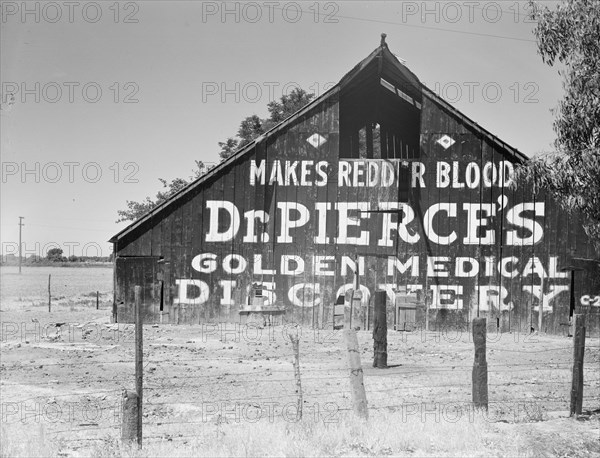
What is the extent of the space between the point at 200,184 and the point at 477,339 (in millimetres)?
14633

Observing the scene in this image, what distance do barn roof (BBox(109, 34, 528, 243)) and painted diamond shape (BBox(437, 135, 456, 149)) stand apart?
0.72 metres

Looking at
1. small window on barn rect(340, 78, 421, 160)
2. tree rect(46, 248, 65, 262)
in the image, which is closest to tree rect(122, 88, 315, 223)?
small window on barn rect(340, 78, 421, 160)

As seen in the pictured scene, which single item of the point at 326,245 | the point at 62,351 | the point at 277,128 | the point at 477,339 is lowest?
the point at 62,351

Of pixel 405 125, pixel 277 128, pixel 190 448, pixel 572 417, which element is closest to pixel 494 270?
pixel 405 125

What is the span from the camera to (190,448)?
901 cm

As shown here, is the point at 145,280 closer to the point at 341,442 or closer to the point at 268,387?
the point at 268,387

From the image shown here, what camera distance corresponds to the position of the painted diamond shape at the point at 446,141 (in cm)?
2342

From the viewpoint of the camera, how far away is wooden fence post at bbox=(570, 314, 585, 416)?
10867 mm

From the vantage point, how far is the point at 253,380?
14828 millimetres

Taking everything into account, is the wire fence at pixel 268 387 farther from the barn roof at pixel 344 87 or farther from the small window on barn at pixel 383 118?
the small window on barn at pixel 383 118

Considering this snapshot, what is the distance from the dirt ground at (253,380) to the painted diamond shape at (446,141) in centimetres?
598

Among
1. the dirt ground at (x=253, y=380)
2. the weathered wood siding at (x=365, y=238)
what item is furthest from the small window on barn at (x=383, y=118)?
the dirt ground at (x=253, y=380)

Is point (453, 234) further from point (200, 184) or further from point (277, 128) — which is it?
point (200, 184)

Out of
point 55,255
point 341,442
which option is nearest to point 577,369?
point 341,442
